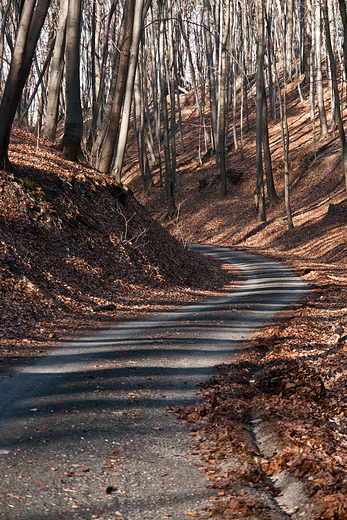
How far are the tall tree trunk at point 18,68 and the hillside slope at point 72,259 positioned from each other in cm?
127

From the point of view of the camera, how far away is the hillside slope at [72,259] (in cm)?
963

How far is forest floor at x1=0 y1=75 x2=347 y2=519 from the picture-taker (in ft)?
13.6

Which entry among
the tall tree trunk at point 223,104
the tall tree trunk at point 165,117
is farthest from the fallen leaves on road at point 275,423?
the tall tree trunk at point 223,104

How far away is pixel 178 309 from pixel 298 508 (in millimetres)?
8978

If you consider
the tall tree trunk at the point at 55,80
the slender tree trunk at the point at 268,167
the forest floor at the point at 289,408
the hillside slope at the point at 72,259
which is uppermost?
the tall tree trunk at the point at 55,80

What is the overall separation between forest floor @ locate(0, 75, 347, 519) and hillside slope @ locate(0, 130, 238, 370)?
4cm

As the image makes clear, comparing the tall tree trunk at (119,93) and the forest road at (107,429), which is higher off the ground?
the tall tree trunk at (119,93)

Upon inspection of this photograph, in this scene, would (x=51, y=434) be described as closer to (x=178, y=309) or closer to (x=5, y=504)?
(x=5, y=504)

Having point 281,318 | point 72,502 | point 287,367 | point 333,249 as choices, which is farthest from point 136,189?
point 72,502

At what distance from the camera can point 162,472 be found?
3820 millimetres

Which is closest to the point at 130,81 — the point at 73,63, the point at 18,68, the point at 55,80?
the point at 73,63

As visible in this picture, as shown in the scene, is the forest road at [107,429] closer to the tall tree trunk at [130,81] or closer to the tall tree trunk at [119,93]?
the tall tree trunk at [119,93]

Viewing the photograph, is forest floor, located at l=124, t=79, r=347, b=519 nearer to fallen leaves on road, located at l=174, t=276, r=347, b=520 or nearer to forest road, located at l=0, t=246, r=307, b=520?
fallen leaves on road, located at l=174, t=276, r=347, b=520

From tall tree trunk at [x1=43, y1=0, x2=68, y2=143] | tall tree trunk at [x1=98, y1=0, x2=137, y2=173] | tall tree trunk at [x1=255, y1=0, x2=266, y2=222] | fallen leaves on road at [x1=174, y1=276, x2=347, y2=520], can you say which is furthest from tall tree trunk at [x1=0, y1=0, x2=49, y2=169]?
tall tree trunk at [x1=255, y1=0, x2=266, y2=222]
